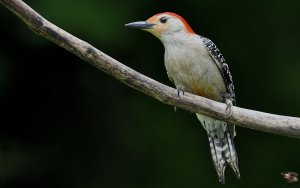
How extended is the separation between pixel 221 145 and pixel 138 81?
164 cm

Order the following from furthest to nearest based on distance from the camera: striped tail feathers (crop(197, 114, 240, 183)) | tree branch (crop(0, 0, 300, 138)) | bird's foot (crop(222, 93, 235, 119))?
1. striped tail feathers (crop(197, 114, 240, 183))
2. bird's foot (crop(222, 93, 235, 119))
3. tree branch (crop(0, 0, 300, 138))

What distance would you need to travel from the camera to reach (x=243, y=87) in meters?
7.17

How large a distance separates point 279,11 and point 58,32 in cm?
331

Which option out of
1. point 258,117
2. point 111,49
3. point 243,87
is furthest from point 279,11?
point 258,117

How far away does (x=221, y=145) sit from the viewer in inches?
238

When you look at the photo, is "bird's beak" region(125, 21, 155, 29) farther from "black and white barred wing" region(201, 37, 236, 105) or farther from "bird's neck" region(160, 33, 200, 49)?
"black and white barred wing" region(201, 37, 236, 105)

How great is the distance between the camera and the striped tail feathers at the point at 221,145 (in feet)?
19.5

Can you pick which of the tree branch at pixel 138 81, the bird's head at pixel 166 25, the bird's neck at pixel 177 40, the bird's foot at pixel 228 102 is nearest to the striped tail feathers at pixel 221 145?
the bird's foot at pixel 228 102

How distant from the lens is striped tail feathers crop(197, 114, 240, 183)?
19.5 feet

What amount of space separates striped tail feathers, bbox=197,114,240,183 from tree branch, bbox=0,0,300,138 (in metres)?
0.99

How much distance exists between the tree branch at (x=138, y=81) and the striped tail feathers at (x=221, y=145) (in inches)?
39.1

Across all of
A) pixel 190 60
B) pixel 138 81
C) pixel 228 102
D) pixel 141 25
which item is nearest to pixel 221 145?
pixel 228 102

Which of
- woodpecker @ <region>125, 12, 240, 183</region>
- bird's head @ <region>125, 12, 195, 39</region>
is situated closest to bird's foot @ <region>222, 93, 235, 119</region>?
woodpecker @ <region>125, 12, 240, 183</region>

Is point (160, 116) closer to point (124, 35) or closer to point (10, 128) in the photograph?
point (124, 35)
